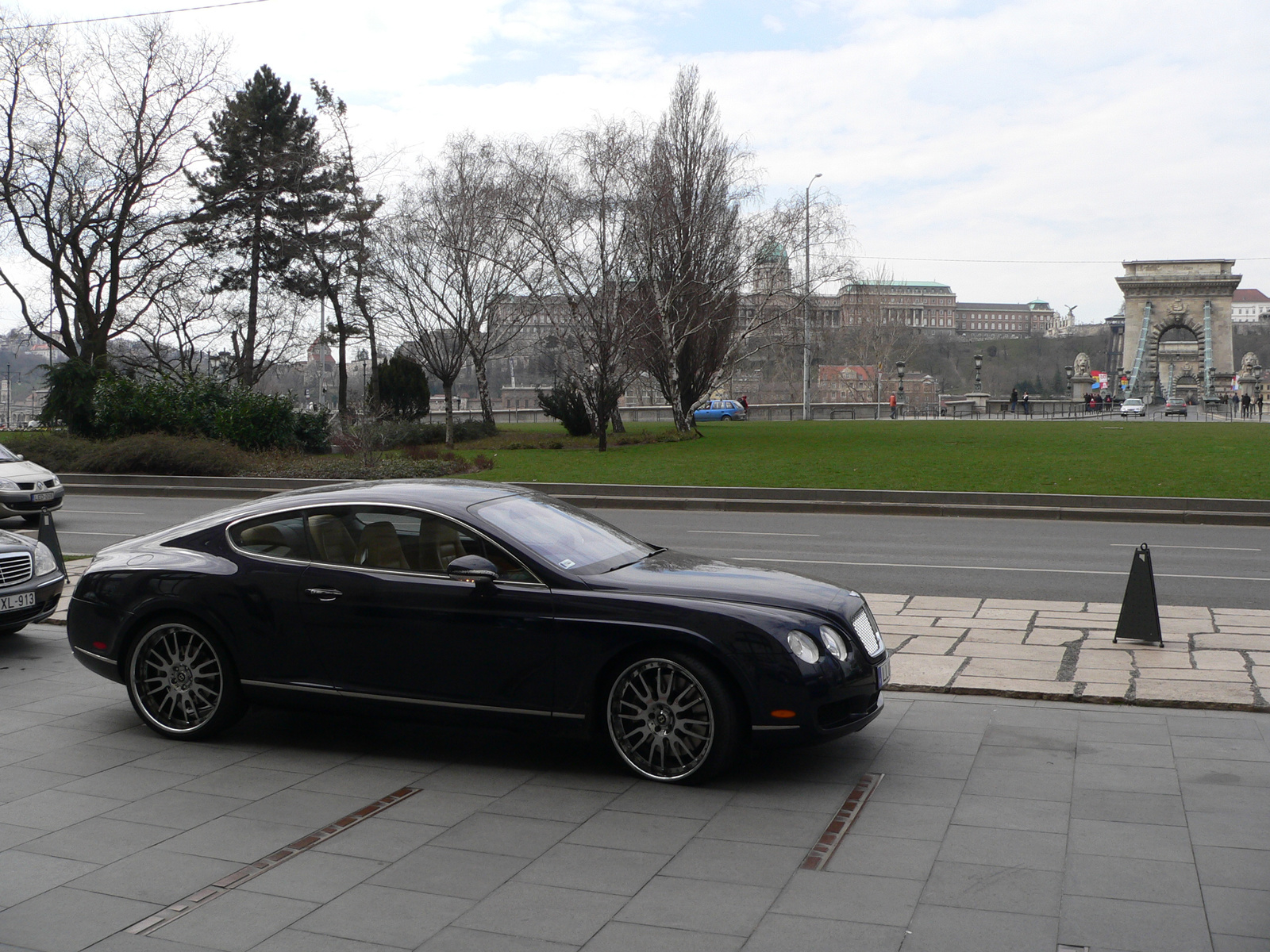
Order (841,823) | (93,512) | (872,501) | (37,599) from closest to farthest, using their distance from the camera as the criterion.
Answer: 1. (841,823)
2. (37,599)
3. (93,512)
4. (872,501)

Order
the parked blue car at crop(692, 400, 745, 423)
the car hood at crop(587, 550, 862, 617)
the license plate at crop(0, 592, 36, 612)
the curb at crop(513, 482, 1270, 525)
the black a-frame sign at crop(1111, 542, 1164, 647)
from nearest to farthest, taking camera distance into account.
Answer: the car hood at crop(587, 550, 862, 617), the black a-frame sign at crop(1111, 542, 1164, 647), the license plate at crop(0, 592, 36, 612), the curb at crop(513, 482, 1270, 525), the parked blue car at crop(692, 400, 745, 423)

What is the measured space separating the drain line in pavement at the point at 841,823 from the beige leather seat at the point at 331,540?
277 cm

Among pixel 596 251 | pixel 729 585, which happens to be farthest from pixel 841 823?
pixel 596 251

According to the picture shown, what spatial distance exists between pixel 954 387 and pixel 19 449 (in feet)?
417

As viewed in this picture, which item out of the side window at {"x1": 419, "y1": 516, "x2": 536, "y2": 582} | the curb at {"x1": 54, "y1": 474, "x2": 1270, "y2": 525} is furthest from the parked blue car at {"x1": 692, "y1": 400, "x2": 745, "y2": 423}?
the side window at {"x1": 419, "y1": 516, "x2": 536, "y2": 582}

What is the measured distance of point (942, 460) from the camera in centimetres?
2647

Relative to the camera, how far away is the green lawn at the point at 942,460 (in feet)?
70.0

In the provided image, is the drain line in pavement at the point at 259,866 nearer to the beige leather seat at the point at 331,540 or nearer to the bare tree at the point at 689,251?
the beige leather seat at the point at 331,540

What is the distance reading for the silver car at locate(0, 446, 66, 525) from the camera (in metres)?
16.9

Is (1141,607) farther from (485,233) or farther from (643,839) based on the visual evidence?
(485,233)

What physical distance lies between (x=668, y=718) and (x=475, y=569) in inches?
45.6

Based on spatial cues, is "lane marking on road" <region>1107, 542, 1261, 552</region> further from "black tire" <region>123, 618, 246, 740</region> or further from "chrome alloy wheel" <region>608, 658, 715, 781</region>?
"black tire" <region>123, 618, 246, 740</region>

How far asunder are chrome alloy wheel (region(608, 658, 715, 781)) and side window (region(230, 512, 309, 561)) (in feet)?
6.28

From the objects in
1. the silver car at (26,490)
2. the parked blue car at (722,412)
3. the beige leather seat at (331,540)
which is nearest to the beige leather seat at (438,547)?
the beige leather seat at (331,540)
